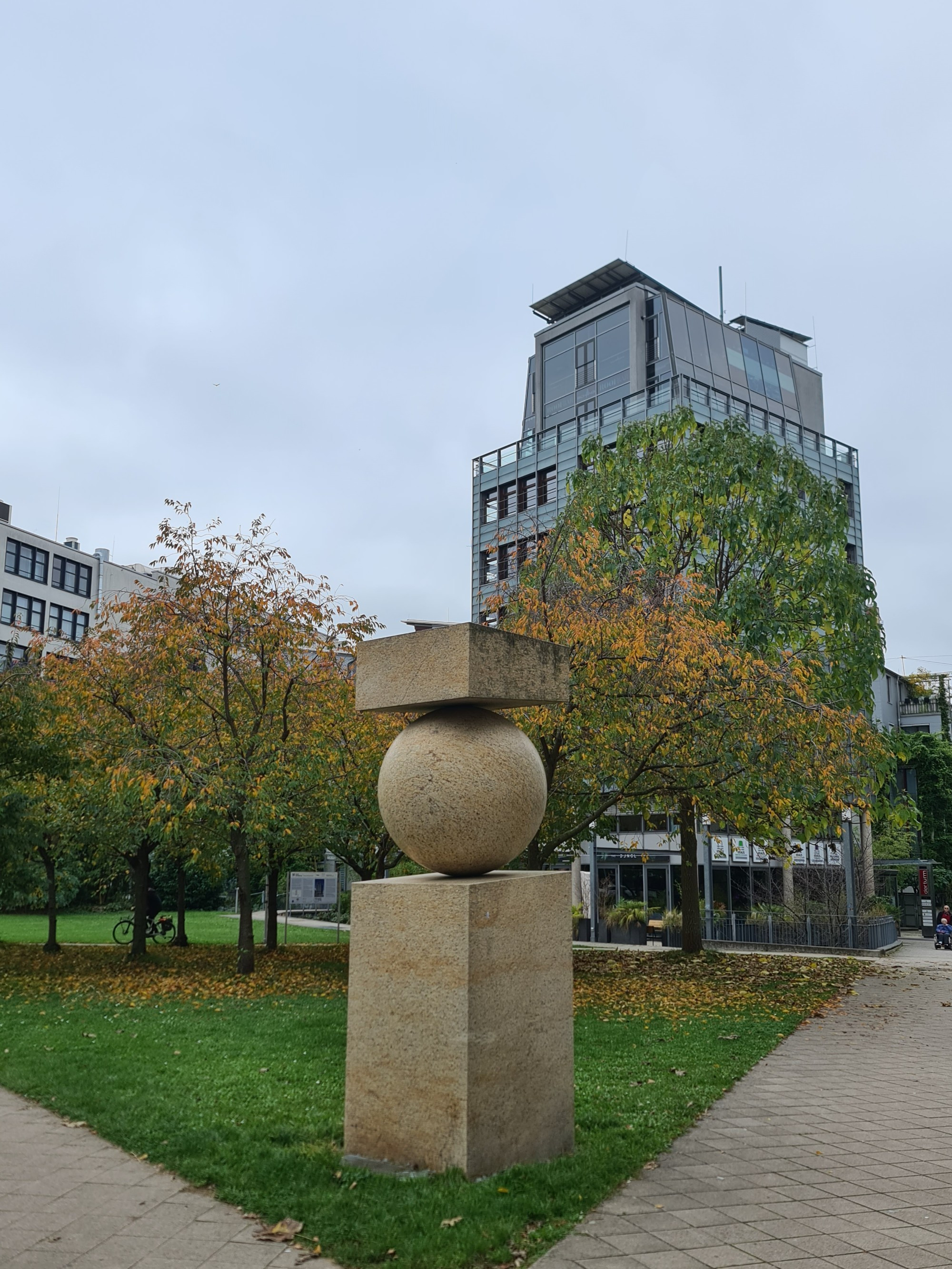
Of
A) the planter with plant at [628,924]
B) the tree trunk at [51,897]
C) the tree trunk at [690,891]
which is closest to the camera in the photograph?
the tree trunk at [690,891]

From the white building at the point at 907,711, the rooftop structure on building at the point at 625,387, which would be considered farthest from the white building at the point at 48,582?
the white building at the point at 907,711

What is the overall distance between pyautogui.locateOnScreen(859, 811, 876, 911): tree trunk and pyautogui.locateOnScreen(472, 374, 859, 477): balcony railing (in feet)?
52.5

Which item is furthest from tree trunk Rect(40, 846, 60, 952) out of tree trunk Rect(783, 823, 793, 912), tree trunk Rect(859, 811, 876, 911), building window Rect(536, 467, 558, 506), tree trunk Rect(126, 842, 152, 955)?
building window Rect(536, 467, 558, 506)

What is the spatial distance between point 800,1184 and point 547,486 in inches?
1586

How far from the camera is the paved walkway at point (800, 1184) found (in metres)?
4.84

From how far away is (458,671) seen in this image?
6.29 meters

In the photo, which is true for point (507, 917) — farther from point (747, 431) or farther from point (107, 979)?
point (747, 431)

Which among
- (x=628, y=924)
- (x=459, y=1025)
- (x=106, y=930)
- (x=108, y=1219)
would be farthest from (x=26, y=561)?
(x=459, y=1025)

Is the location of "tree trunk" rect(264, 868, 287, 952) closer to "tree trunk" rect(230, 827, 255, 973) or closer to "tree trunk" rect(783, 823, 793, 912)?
"tree trunk" rect(230, 827, 255, 973)

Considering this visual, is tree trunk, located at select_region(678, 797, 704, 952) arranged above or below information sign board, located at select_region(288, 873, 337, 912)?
above

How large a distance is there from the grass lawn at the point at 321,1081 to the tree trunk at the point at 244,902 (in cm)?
31

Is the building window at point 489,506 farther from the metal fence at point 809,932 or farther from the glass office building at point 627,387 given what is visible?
the metal fence at point 809,932

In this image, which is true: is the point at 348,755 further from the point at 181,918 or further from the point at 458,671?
the point at 181,918

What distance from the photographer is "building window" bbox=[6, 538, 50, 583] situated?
60312 mm
